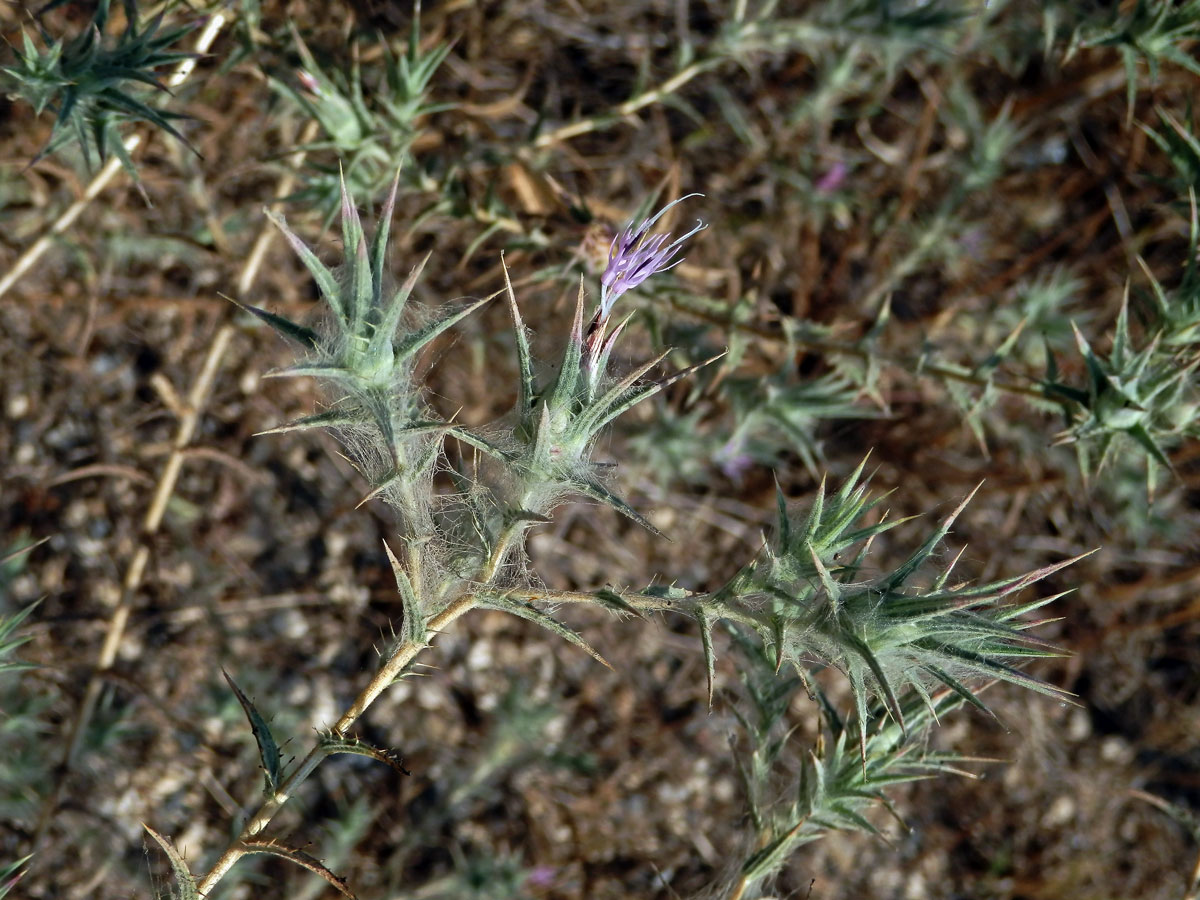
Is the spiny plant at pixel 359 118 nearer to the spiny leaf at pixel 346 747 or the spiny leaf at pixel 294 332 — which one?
the spiny leaf at pixel 294 332

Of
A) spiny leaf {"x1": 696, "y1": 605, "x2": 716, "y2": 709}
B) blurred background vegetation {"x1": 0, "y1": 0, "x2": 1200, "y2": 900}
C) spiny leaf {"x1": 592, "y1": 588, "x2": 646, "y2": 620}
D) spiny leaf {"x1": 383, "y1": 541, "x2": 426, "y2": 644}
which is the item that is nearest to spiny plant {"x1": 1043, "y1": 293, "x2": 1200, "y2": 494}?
blurred background vegetation {"x1": 0, "y1": 0, "x2": 1200, "y2": 900}

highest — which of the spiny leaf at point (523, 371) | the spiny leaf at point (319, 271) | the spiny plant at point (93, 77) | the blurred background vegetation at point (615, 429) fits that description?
the spiny plant at point (93, 77)

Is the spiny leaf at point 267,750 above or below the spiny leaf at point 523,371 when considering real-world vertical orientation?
below

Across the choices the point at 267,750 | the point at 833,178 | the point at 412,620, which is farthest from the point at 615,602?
the point at 833,178

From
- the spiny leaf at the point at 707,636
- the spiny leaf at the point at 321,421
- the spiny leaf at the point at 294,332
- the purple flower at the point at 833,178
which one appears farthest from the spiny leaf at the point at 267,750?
the purple flower at the point at 833,178

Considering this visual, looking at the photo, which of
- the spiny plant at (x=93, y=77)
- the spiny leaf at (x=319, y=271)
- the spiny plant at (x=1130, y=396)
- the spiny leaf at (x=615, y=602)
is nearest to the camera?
the spiny leaf at (x=319, y=271)

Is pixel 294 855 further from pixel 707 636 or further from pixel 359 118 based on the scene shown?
pixel 359 118

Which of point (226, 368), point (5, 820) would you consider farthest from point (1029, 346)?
point (5, 820)
